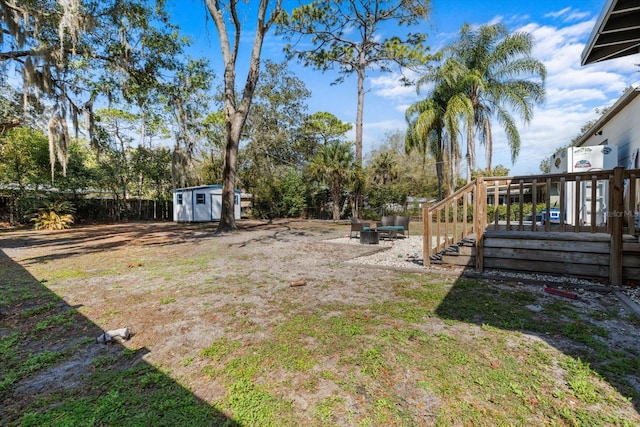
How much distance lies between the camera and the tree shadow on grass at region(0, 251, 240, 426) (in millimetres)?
1676

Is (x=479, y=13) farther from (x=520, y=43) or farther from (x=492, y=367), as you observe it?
(x=492, y=367)

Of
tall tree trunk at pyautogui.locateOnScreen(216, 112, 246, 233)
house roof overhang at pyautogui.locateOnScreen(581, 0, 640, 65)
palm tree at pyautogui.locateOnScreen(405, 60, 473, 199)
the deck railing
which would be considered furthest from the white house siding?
tall tree trunk at pyautogui.locateOnScreen(216, 112, 246, 233)

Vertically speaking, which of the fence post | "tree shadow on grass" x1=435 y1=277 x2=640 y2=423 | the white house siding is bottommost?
"tree shadow on grass" x1=435 y1=277 x2=640 y2=423

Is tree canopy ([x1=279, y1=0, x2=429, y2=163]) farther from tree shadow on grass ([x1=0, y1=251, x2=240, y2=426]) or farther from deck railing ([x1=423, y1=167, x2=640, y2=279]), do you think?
tree shadow on grass ([x1=0, y1=251, x2=240, y2=426])

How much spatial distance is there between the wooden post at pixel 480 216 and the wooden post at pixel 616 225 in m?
1.49

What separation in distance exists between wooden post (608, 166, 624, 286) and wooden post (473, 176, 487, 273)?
149 centimetres

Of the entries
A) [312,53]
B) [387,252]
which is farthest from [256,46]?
[387,252]

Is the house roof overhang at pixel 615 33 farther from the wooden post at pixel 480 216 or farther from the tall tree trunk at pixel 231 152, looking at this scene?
the tall tree trunk at pixel 231 152

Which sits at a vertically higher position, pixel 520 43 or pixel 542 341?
pixel 520 43

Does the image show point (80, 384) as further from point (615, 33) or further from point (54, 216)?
point (54, 216)

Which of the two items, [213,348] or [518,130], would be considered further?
[518,130]

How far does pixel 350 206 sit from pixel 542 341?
19.2 metres

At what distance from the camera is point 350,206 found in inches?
853

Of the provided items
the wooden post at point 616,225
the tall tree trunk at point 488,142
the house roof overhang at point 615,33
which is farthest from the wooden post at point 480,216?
the tall tree trunk at point 488,142
